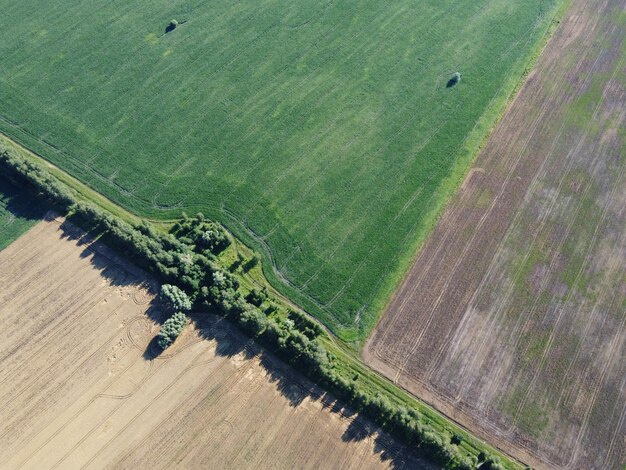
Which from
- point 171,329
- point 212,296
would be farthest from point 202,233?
point 171,329

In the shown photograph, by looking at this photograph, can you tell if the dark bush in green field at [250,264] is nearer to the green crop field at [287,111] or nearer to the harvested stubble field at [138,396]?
the green crop field at [287,111]

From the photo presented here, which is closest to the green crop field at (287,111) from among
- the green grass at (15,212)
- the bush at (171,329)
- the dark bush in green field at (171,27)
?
the dark bush in green field at (171,27)

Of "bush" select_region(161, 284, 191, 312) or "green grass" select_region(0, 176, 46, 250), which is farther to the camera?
"green grass" select_region(0, 176, 46, 250)

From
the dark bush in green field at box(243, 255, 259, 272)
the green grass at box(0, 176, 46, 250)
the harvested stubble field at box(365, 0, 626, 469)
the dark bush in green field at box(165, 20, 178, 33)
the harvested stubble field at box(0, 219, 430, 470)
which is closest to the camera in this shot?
the harvested stubble field at box(0, 219, 430, 470)

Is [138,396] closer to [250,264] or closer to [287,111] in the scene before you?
[250,264]

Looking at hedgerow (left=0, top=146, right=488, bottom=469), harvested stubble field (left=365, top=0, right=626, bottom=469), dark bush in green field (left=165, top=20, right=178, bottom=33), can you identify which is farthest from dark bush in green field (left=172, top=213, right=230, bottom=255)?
dark bush in green field (left=165, top=20, right=178, bottom=33)

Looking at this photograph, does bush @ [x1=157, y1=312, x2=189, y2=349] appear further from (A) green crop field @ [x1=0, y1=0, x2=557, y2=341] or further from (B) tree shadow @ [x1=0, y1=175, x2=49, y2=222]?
(B) tree shadow @ [x1=0, y1=175, x2=49, y2=222]

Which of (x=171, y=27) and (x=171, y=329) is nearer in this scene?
(x=171, y=329)

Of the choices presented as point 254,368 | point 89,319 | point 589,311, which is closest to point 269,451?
point 254,368
